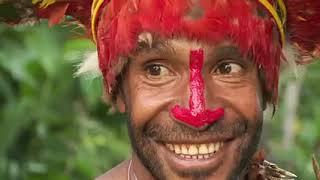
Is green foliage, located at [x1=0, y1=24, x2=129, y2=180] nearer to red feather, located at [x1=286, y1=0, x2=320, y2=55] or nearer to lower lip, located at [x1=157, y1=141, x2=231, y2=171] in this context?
red feather, located at [x1=286, y1=0, x2=320, y2=55]

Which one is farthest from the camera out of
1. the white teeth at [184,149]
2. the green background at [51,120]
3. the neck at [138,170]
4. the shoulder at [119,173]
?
the green background at [51,120]

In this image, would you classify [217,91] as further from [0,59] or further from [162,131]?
[0,59]

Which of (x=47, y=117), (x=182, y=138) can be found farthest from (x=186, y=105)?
(x=47, y=117)

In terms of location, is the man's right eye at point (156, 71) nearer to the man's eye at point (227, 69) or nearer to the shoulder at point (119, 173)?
the man's eye at point (227, 69)

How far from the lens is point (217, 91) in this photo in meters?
3.54

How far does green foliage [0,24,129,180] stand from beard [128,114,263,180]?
256 centimetres

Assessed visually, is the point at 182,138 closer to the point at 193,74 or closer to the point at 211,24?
the point at 193,74

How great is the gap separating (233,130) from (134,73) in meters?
0.36

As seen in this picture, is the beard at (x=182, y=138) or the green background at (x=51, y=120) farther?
the green background at (x=51, y=120)

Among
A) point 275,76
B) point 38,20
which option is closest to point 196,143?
point 275,76

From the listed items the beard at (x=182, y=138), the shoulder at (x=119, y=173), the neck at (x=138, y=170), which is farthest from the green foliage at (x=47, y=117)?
the beard at (x=182, y=138)

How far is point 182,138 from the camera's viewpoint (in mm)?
3543

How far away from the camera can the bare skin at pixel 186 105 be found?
11.5ft

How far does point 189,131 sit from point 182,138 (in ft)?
0.10
